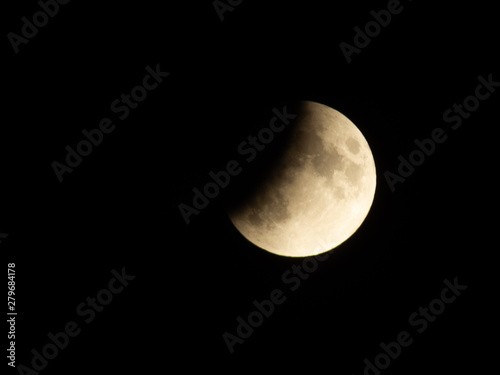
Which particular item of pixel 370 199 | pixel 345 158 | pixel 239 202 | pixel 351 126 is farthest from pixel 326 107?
pixel 239 202

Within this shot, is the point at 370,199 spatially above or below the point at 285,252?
above

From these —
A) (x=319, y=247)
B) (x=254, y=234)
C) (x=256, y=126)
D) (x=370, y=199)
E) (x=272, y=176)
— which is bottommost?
(x=254, y=234)

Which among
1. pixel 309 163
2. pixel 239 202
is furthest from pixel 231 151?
pixel 309 163

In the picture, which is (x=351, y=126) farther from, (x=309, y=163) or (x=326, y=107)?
(x=309, y=163)

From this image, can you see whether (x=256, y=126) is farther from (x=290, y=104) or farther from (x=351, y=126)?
(x=351, y=126)

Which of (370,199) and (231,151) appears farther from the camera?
(370,199)

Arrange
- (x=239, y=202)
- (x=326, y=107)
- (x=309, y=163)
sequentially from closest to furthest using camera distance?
(x=309, y=163) → (x=239, y=202) → (x=326, y=107)

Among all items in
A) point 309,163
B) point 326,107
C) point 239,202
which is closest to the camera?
point 309,163
